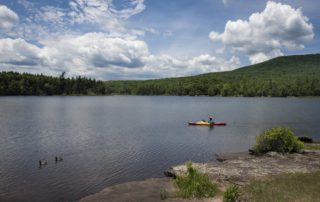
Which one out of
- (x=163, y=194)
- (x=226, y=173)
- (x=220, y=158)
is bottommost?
(x=220, y=158)

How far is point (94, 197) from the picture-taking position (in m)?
23.3

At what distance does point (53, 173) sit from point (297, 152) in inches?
1083

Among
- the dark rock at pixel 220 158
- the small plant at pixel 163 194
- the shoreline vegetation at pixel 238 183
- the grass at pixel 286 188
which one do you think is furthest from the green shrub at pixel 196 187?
the dark rock at pixel 220 158

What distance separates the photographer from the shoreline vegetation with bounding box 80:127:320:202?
66.2 feet

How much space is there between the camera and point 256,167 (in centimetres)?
2834

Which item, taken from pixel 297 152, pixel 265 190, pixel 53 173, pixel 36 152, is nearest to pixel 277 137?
pixel 297 152

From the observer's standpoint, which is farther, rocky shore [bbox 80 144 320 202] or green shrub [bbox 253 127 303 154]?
green shrub [bbox 253 127 303 154]

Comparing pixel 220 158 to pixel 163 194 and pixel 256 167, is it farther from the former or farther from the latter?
pixel 163 194

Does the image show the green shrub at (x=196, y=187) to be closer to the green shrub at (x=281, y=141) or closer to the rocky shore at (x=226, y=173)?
the rocky shore at (x=226, y=173)

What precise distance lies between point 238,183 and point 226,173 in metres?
2.95

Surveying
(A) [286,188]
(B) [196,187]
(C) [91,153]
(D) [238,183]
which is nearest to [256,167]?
(D) [238,183]

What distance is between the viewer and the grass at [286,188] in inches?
757

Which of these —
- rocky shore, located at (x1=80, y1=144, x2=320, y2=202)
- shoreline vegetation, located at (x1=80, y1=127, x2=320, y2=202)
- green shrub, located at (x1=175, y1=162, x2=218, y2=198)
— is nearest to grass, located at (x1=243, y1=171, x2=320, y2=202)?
shoreline vegetation, located at (x1=80, y1=127, x2=320, y2=202)

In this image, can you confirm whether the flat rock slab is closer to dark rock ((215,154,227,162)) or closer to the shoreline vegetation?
the shoreline vegetation
